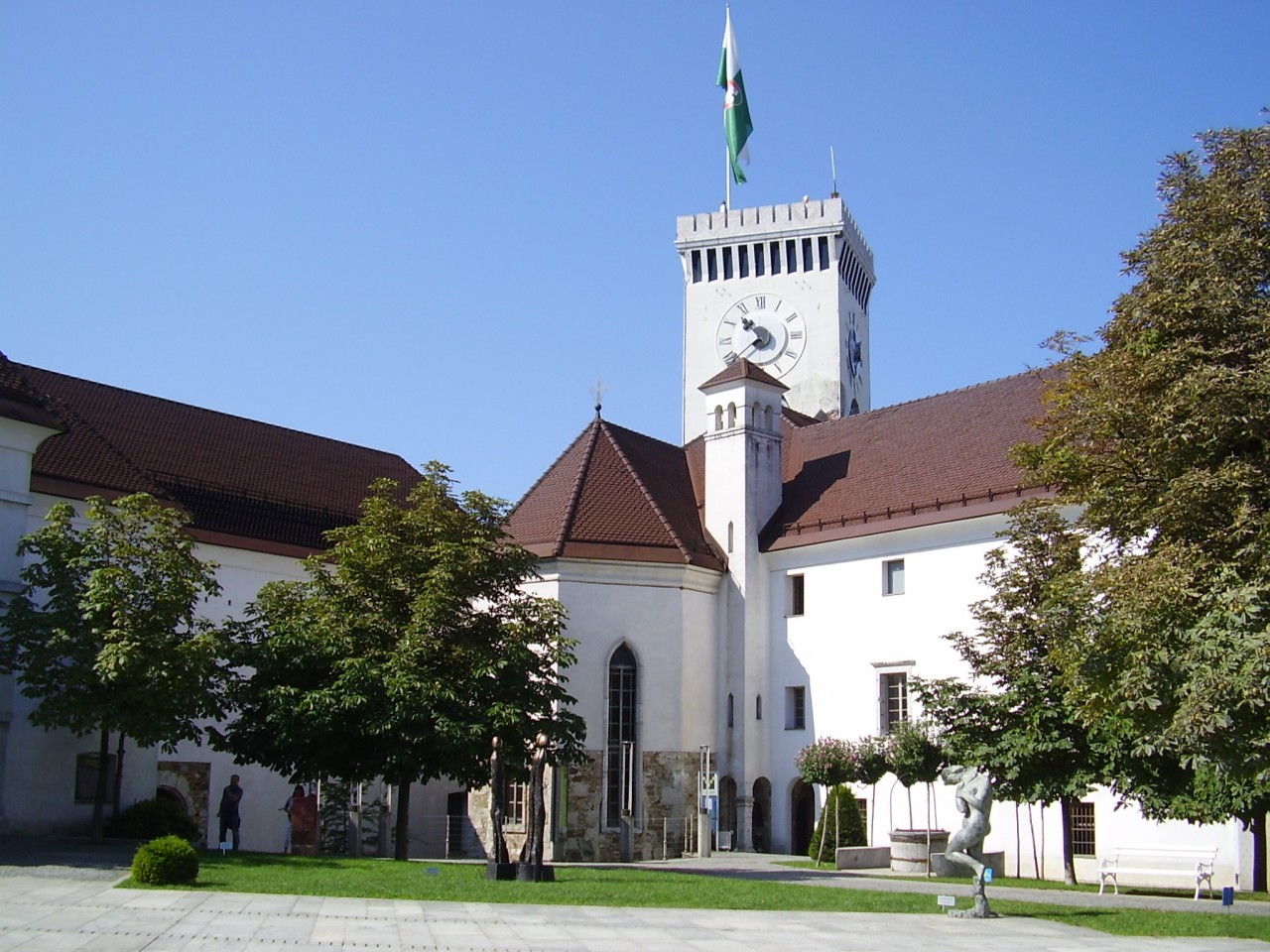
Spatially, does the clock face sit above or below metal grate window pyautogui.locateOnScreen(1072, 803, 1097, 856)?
above

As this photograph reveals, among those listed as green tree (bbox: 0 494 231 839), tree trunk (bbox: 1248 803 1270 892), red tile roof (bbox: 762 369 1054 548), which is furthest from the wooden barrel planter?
green tree (bbox: 0 494 231 839)

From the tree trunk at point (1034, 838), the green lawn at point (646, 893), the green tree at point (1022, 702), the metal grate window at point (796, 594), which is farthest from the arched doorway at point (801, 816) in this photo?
the green lawn at point (646, 893)

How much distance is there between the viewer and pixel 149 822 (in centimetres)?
3145

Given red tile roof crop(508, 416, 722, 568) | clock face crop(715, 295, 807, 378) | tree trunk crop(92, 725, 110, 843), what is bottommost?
tree trunk crop(92, 725, 110, 843)

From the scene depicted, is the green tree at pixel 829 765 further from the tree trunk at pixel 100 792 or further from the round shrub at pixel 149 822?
the tree trunk at pixel 100 792

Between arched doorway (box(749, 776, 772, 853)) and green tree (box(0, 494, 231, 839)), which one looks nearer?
green tree (box(0, 494, 231, 839))

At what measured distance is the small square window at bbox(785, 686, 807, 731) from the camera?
39688 mm

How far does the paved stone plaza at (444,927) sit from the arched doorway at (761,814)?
68.2 ft

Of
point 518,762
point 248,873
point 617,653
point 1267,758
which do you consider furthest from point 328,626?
point 1267,758

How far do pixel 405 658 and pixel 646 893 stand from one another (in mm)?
9350

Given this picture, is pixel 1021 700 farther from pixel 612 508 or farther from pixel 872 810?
pixel 612 508

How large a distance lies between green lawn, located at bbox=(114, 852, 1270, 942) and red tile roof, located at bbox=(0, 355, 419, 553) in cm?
1465

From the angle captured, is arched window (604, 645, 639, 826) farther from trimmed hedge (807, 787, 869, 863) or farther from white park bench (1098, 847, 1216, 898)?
white park bench (1098, 847, 1216, 898)

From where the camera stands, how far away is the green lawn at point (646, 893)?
739 inches
